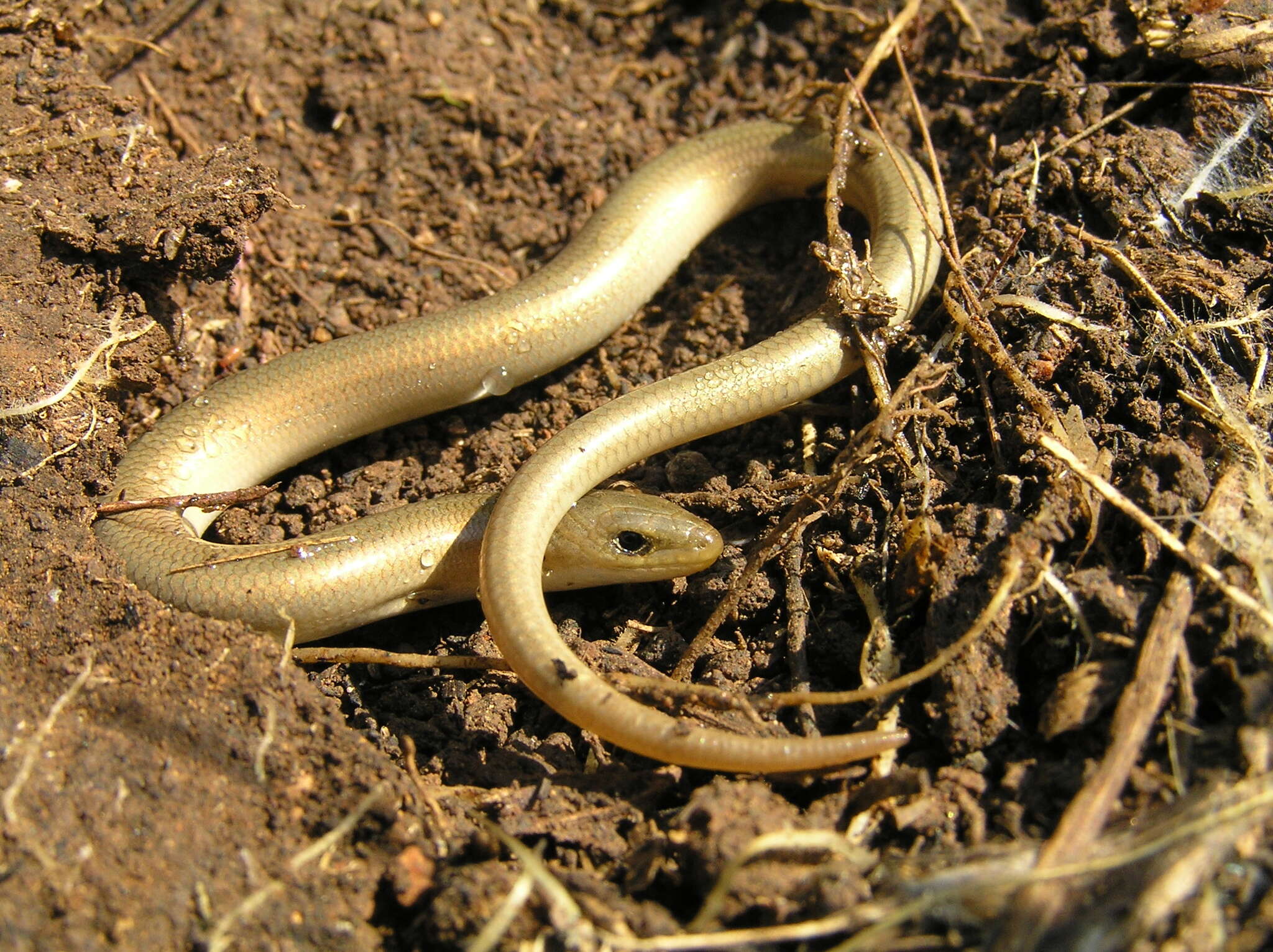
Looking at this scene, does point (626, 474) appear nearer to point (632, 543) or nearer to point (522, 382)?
point (632, 543)

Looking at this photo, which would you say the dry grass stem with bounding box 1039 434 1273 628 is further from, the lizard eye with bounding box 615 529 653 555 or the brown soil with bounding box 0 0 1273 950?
the lizard eye with bounding box 615 529 653 555

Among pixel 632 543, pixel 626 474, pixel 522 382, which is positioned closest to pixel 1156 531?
pixel 632 543

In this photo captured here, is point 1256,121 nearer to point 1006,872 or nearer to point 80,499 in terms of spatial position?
point 1006,872

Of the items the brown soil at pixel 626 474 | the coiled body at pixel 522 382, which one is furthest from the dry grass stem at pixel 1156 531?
the coiled body at pixel 522 382

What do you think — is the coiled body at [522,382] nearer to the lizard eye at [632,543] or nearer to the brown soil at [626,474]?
the lizard eye at [632,543]

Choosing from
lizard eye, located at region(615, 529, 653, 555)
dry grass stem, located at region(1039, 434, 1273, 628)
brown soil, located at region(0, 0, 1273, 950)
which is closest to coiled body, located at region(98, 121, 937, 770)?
lizard eye, located at region(615, 529, 653, 555)
